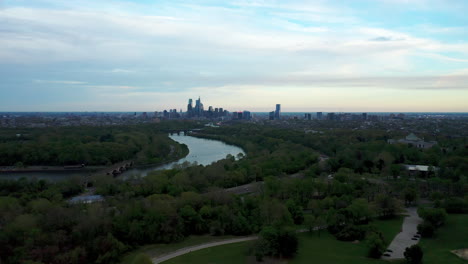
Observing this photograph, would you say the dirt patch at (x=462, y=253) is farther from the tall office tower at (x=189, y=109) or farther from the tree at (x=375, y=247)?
the tall office tower at (x=189, y=109)

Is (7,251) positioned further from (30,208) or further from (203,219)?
(203,219)

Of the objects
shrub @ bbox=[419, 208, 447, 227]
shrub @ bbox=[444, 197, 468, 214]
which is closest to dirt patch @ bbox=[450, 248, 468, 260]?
shrub @ bbox=[419, 208, 447, 227]

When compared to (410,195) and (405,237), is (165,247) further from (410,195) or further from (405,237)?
(410,195)

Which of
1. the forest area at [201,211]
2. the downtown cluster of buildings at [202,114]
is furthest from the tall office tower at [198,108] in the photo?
the forest area at [201,211]

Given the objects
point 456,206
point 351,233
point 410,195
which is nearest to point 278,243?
point 351,233

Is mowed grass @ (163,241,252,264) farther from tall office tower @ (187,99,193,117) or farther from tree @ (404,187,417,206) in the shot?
tall office tower @ (187,99,193,117)
